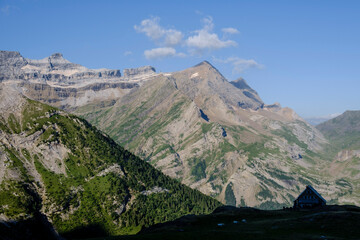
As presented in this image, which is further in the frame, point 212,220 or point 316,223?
point 212,220

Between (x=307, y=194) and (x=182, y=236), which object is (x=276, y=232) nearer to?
(x=182, y=236)

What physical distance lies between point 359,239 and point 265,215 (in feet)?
173

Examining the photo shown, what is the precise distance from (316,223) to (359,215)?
1461cm

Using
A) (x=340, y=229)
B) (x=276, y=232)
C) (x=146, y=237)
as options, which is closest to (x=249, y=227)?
(x=276, y=232)

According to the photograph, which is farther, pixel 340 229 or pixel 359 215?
pixel 359 215

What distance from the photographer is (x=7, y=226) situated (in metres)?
198

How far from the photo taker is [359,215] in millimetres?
100812

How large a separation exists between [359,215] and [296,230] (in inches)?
934

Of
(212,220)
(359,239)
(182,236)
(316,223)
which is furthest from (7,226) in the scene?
(359,239)

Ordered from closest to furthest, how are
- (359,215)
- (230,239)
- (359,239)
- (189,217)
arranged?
(359,239) → (230,239) → (359,215) → (189,217)

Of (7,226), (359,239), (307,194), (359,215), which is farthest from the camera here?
(7,226)

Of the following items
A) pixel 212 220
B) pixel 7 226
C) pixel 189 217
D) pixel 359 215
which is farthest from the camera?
pixel 7 226

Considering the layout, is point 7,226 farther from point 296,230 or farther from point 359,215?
point 359,215

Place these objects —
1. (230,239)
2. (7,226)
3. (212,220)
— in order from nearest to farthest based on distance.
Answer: (230,239) → (212,220) → (7,226)
